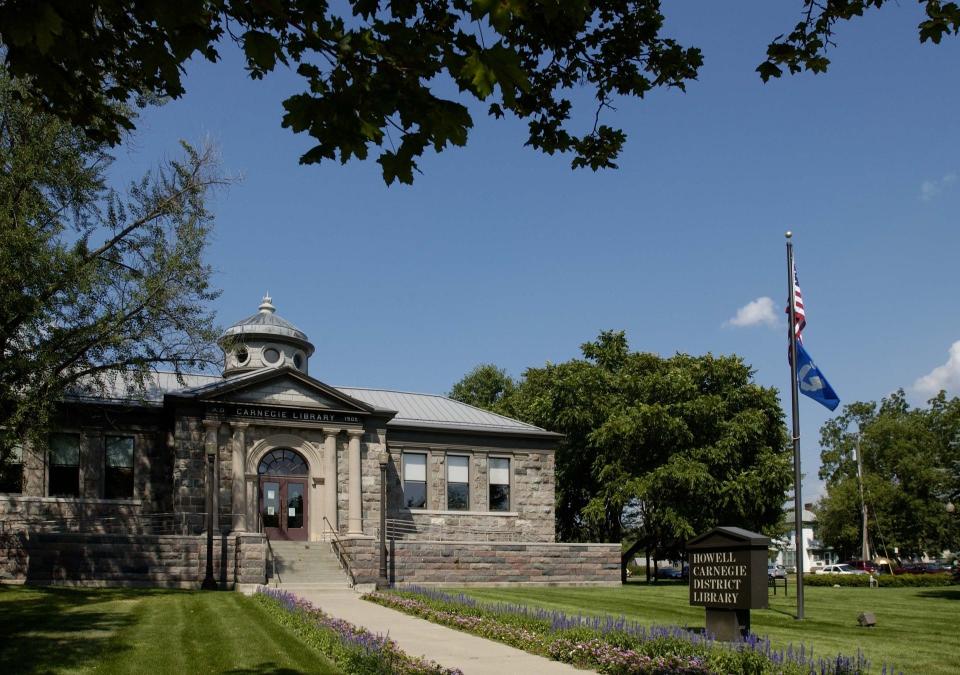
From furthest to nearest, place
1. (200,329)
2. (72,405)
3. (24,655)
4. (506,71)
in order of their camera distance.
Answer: (72,405)
(200,329)
(24,655)
(506,71)

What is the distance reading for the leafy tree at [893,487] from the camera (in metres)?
66.2

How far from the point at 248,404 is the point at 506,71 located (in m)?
26.1

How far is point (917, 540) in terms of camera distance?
6750cm

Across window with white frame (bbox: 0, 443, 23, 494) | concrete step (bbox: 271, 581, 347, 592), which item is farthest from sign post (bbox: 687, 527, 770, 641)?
window with white frame (bbox: 0, 443, 23, 494)

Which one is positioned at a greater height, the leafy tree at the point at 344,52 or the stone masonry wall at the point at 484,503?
the leafy tree at the point at 344,52

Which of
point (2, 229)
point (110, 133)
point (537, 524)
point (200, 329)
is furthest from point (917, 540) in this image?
point (110, 133)

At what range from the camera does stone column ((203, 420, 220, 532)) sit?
26.5 m

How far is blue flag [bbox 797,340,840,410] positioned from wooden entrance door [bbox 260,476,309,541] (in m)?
17.7

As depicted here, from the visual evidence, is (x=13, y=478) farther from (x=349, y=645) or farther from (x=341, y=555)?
(x=349, y=645)

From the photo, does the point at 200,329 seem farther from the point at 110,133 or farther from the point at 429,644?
the point at 110,133

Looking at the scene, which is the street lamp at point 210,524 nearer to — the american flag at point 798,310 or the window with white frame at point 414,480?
the window with white frame at point 414,480

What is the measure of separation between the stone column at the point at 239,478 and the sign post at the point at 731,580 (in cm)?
1845

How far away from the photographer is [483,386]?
6850 cm

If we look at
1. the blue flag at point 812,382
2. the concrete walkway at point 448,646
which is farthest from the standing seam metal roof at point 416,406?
the blue flag at point 812,382
